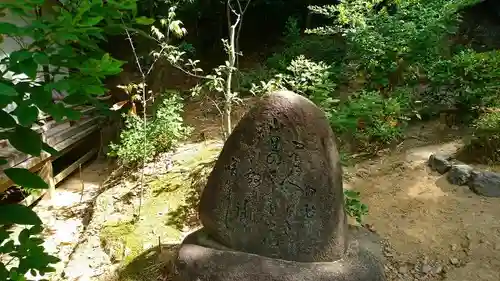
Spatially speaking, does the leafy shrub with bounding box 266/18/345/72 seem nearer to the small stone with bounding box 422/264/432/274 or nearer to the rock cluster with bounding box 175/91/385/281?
the small stone with bounding box 422/264/432/274

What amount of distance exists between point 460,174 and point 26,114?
538cm

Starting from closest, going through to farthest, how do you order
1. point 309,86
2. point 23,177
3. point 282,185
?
point 23,177
point 282,185
point 309,86

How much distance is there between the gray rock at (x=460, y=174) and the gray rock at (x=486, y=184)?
9cm

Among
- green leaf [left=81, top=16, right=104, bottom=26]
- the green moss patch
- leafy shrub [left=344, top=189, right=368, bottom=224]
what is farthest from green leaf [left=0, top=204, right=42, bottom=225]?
leafy shrub [left=344, top=189, right=368, bottom=224]

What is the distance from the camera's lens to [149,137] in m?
7.00

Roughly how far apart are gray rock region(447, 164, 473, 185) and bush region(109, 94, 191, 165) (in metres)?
4.00

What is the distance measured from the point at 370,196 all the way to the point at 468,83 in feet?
9.32

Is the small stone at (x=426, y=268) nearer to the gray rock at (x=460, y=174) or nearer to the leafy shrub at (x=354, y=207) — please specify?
the leafy shrub at (x=354, y=207)

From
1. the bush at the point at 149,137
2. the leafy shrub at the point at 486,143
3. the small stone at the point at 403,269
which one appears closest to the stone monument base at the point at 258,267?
the small stone at the point at 403,269

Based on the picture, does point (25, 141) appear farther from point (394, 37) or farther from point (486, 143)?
point (394, 37)

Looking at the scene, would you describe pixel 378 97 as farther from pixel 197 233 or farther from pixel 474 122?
pixel 197 233

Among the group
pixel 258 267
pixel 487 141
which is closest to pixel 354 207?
pixel 258 267

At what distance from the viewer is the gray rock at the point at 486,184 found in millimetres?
5156

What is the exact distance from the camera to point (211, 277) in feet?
10.9
